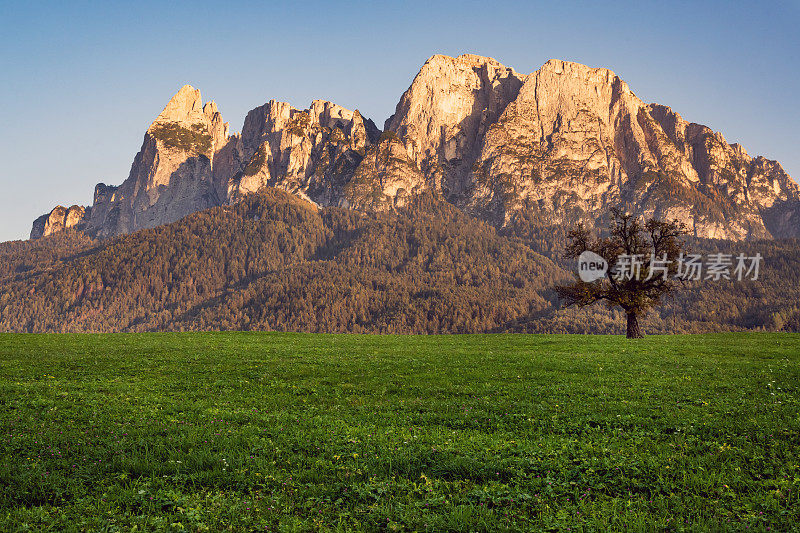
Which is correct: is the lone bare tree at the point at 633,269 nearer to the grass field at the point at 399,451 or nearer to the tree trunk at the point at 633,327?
the tree trunk at the point at 633,327

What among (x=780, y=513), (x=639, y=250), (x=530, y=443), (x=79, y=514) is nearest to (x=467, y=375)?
(x=530, y=443)

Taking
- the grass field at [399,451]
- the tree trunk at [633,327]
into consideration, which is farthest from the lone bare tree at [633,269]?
the grass field at [399,451]

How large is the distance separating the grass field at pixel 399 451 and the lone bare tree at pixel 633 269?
29.9m

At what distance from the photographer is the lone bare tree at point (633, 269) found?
167ft

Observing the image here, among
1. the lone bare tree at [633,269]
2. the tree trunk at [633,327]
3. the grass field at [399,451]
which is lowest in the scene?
the grass field at [399,451]

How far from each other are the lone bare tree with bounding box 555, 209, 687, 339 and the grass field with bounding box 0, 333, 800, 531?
29.9m

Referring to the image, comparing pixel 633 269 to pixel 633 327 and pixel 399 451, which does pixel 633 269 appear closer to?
pixel 633 327

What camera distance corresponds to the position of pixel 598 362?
2662cm

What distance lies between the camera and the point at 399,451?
1116 cm

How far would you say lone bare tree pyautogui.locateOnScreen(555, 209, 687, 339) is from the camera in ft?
167

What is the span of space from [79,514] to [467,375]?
16.7 metres

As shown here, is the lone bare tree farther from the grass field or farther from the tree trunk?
the grass field

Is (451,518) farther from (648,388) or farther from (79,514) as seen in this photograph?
(648,388)

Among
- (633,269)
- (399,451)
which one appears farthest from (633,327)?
(399,451)
